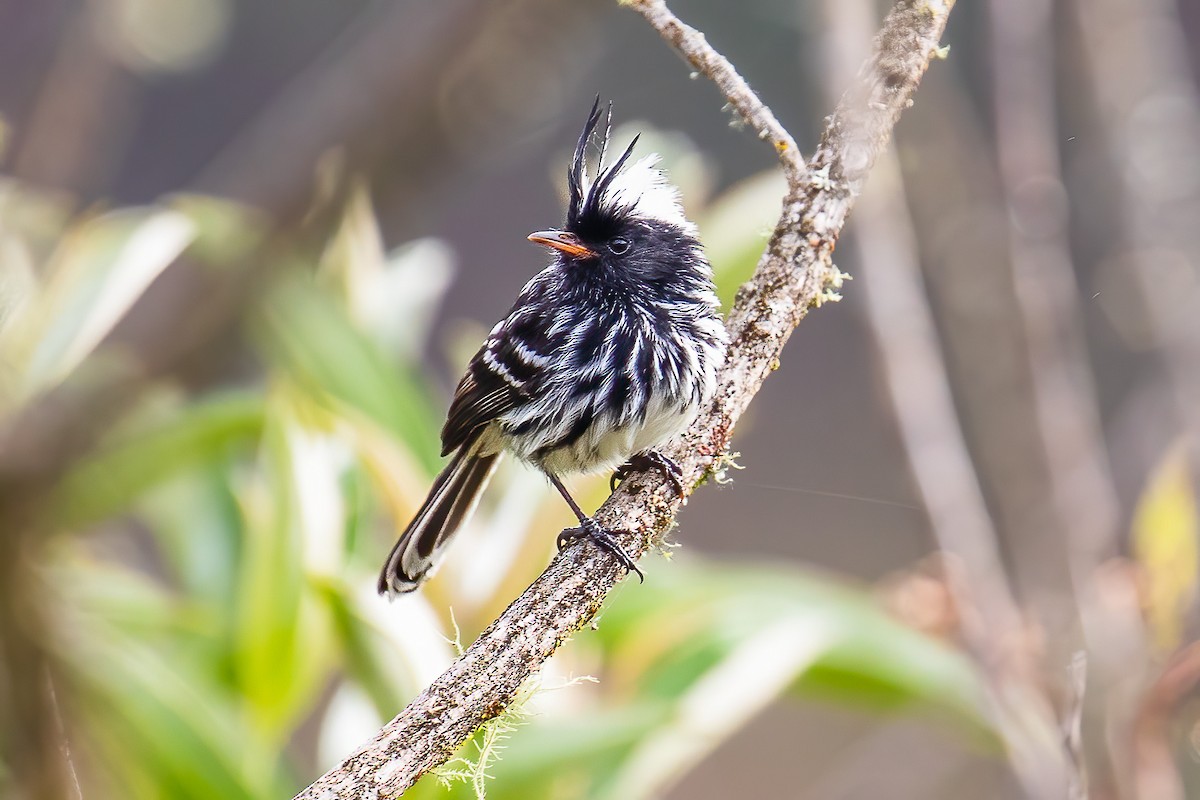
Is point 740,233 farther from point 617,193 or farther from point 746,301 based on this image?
point 746,301

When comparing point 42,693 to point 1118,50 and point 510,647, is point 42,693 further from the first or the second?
point 1118,50

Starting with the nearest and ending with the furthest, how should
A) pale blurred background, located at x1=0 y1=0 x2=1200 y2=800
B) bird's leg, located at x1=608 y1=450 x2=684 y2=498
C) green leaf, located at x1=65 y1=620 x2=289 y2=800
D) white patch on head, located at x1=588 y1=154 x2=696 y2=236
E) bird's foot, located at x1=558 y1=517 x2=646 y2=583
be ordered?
1. bird's foot, located at x1=558 y1=517 x2=646 y2=583
2. bird's leg, located at x1=608 y1=450 x2=684 y2=498
3. pale blurred background, located at x1=0 y1=0 x2=1200 y2=800
4. green leaf, located at x1=65 y1=620 x2=289 y2=800
5. white patch on head, located at x1=588 y1=154 x2=696 y2=236

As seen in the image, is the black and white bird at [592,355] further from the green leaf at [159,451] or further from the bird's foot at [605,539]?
the green leaf at [159,451]

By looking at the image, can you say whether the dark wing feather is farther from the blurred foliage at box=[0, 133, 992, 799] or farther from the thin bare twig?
the thin bare twig

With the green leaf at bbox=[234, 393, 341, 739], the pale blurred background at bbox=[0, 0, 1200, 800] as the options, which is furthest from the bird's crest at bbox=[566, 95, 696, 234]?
the green leaf at bbox=[234, 393, 341, 739]

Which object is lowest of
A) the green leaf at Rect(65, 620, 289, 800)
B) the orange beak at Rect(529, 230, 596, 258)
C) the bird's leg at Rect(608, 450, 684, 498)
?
the bird's leg at Rect(608, 450, 684, 498)

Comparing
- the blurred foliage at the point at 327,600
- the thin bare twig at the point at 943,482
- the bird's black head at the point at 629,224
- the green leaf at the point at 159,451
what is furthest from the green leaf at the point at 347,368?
the thin bare twig at the point at 943,482
